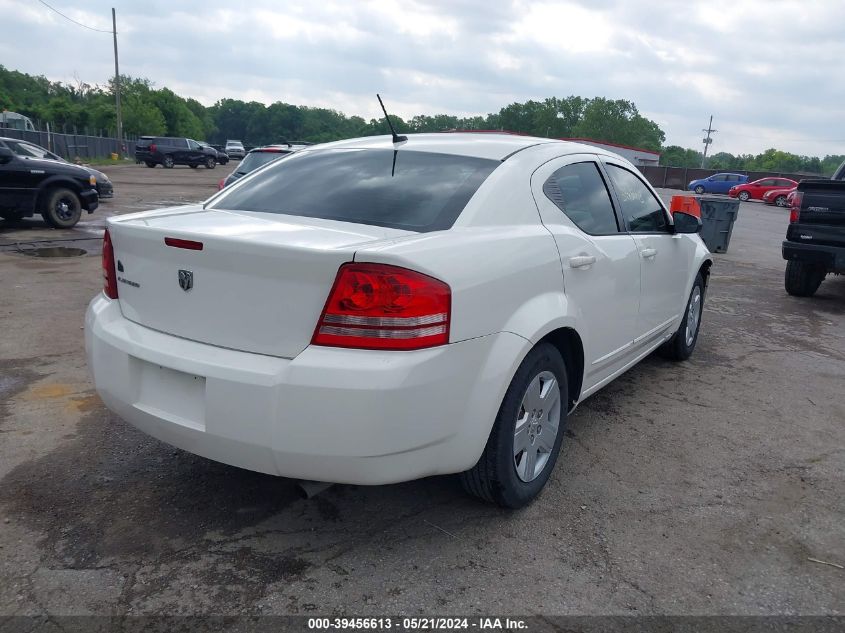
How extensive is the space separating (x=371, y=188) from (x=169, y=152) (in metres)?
40.8

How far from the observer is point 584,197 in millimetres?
3713

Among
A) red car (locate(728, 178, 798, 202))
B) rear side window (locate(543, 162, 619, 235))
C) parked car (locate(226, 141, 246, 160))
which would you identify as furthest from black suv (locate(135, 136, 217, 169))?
rear side window (locate(543, 162, 619, 235))

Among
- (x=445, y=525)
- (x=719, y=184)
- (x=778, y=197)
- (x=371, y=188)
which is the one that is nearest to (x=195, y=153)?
(x=719, y=184)

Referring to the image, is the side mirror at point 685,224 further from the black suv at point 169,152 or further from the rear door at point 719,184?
the rear door at point 719,184

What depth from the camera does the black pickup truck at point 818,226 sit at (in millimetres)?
7645

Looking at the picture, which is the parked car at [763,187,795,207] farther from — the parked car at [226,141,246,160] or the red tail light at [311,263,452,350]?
the parked car at [226,141,246,160]

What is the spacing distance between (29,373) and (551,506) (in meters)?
3.67

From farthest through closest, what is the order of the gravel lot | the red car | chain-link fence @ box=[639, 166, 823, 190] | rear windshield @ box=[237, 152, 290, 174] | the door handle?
chain-link fence @ box=[639, 166, 823, 190] < the red car < rear windshield @ box=[237, 152, 290, 174] < the door handle < the gravel lot

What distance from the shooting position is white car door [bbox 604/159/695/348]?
13.6 ft

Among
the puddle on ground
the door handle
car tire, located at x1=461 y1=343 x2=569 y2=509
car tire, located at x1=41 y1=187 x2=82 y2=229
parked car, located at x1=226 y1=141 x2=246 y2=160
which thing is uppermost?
the door handle

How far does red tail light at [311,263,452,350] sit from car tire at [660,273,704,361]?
343 cm

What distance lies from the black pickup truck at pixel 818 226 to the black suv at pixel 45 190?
1104cm

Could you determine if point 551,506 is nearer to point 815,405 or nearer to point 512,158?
point 512,158

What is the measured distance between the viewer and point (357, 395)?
90.7 inches
